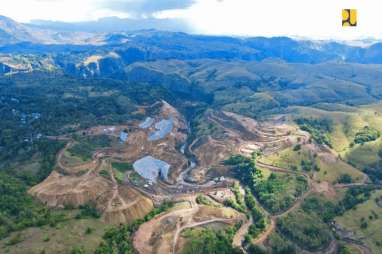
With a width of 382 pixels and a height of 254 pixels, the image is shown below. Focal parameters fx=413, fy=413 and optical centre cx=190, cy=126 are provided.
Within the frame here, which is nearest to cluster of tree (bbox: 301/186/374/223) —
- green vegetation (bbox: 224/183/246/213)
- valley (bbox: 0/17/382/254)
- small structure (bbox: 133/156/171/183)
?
valley (bbox: 0/17/382/254)

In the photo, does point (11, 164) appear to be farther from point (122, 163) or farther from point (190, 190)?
point (190, 190)

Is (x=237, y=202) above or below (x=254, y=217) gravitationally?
above

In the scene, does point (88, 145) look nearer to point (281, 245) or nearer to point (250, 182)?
point (250, 182)

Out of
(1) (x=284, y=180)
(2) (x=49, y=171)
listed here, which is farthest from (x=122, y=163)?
(1) (x=284, y=180)

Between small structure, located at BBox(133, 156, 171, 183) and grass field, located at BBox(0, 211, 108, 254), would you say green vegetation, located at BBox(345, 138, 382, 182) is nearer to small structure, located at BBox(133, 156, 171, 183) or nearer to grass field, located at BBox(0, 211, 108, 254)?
small structure, located at BBox(133, 156, 171, 183)
